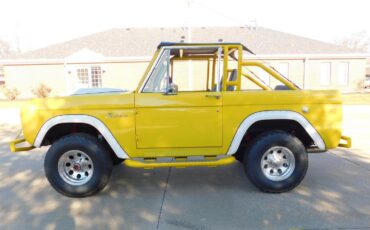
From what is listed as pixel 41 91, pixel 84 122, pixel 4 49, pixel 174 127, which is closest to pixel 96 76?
pixel 41 91

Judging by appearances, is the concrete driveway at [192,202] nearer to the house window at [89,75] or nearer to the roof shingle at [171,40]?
the house window at [89,75]

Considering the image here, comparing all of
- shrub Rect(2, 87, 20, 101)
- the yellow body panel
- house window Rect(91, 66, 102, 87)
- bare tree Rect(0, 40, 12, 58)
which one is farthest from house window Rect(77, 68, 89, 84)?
bare tree Rect(0, 40, 12, 58)

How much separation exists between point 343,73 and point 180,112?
2274cm

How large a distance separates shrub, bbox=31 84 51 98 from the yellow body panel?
19.3 m

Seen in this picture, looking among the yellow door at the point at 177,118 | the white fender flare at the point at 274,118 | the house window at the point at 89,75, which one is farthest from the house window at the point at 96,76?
the white fender flare at the point at 274,118

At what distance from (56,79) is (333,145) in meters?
21.9

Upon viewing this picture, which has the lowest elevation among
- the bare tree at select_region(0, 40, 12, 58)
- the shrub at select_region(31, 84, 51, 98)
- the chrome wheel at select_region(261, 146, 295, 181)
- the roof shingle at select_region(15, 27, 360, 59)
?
the chrome wheel at select_region(261, 146, 295, 181)

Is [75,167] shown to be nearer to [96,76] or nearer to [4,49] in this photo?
[96,76]

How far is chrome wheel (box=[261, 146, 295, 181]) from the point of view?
4.09 meters

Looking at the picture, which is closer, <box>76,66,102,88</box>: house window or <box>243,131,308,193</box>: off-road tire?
<box>243,131,308,193</box>: off-road tire

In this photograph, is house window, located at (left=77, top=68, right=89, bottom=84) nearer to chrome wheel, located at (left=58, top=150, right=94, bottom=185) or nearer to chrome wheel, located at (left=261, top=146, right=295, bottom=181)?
chrome wheel, located at (left=58, top=150, right=94, bottom=185)

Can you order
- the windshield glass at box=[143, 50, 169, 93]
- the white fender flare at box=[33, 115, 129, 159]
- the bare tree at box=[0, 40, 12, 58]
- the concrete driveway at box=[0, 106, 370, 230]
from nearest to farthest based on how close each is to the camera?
the concrete driveway at box=[0, 106, 370, 230] < the white fender flare at box=[33, 115, 129, 159] < the windshield glass at box=[143, 50, 169, 93] < the bare tree at box=[0, 40, 12, 58]

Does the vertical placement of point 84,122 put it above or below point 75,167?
above

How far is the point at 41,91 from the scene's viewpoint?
21.3 meters
